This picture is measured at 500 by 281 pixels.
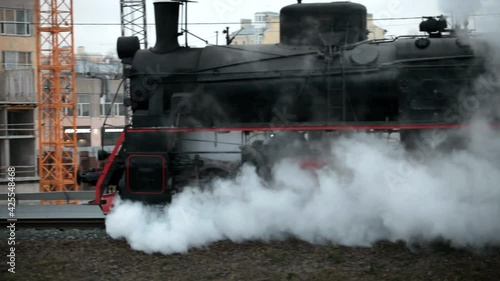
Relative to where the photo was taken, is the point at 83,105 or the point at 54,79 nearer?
the point at 54,79

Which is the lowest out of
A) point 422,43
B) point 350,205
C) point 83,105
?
point 350,205

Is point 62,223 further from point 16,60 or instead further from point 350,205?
point 16,60

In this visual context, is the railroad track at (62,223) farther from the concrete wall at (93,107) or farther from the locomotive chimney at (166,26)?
the concrete wall at (93,107)

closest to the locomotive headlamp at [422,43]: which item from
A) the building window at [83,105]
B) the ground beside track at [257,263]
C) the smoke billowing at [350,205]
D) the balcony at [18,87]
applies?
the smoke billowing at [350,205]

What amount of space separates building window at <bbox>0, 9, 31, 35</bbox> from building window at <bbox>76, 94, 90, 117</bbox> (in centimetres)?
937

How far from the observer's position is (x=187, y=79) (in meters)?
9.70

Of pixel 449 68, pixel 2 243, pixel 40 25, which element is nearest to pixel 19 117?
pixel 40 25

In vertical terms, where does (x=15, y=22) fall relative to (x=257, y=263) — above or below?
above

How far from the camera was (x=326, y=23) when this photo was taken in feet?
30.9

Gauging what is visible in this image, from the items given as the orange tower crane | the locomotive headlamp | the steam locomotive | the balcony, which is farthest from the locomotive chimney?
the balcony

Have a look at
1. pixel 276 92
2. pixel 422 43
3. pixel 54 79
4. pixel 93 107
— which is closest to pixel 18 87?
pixel 54 79

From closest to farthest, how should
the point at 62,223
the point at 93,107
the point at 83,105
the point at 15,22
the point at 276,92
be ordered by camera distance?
the point at 276,92
the point at 62,223
the point at 15,22
the point at 83,105
the point at 93,107

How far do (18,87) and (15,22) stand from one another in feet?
9.45

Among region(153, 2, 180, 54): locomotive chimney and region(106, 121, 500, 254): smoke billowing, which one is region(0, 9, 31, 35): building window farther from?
region(106, 121, 500, 254): smoke billowing
